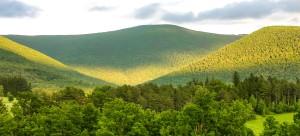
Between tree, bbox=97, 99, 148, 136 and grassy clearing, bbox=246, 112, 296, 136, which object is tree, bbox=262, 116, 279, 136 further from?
grassy clearing, bbox=246, 112, 296, 136

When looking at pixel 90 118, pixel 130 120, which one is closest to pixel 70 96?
pixel 90 118

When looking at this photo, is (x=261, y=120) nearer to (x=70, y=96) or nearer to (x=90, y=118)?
(x=70, y=96)

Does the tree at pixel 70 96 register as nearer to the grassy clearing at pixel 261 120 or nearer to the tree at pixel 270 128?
the grassy clearing at pixel 261 120

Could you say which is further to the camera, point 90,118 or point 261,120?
point 261,120

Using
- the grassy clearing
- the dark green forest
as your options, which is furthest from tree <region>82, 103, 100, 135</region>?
the grassy clearing

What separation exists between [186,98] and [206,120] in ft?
206

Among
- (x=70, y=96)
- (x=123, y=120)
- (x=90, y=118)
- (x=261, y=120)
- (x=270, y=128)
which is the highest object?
(x=270, y=128)

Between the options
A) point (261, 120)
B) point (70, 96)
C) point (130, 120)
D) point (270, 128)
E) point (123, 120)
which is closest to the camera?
point (270, 128)

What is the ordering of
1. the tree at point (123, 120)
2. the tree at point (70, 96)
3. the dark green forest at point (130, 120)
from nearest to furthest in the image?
the dark green forest at point (130, 120), the tree at point (123, 120), the tree at point (70, 96)

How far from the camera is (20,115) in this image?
7231 cm

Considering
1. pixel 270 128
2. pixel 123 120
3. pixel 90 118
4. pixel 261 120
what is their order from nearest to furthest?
pixel 270 128
pixel 123 120
pixel 90 118
pixel 261 120

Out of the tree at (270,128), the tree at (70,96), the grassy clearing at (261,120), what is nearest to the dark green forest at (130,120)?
the tree at (270,128)

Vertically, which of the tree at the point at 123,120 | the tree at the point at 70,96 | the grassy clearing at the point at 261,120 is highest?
the tree at the point at 123,120

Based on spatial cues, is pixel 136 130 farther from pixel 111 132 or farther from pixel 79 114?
pixel 79 114
